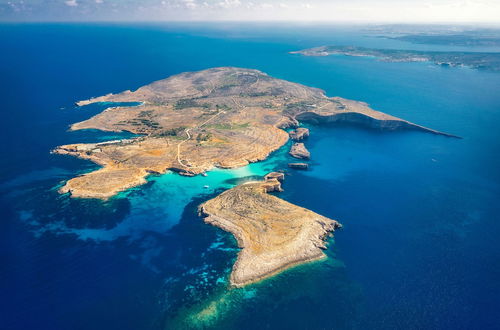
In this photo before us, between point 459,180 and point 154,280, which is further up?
point 459,180

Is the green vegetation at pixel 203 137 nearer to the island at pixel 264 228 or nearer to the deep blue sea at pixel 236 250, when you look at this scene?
the deep blue sea at pixel 236 250

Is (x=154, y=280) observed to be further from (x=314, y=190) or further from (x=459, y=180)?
(x=459, y=180)

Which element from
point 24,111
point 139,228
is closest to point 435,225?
point 139,228

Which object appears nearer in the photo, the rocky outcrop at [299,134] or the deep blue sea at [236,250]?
the deep blue sea at [236,250]

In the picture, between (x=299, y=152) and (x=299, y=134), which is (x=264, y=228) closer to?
(x=299, y=152)

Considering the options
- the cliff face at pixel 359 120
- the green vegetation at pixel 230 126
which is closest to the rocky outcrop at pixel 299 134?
the cliff face at pixel 359 120

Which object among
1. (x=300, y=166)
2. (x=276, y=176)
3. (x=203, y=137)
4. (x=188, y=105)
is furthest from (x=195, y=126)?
(x=276, y=176)
